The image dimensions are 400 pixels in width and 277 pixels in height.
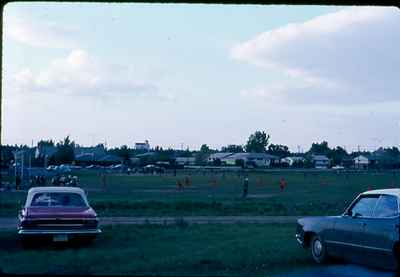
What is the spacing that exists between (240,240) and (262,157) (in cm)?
9793

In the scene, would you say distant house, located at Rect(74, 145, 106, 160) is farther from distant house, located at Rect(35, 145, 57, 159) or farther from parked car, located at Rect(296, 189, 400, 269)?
parked car, located at Rect(296, 189, 400, 269)

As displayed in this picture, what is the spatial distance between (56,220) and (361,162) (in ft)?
337

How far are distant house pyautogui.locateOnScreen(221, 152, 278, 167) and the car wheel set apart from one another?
93.8 meters

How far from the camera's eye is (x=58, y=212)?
13.5 m

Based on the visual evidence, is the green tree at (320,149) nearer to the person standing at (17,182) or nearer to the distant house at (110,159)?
the distant house at (110,159)

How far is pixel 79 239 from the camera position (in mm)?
13664

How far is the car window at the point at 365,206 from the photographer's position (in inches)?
419

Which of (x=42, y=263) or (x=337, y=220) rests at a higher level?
(x=337, y=220)

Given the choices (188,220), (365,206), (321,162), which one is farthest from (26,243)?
(321,162)

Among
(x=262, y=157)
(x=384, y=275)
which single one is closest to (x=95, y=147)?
(x=262, y=157)

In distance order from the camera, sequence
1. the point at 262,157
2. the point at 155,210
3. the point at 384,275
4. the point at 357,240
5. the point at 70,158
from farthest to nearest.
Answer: the point at 262,157
the point at 70,158
the point at 155,210
the point at 357,240
the point at 384,275

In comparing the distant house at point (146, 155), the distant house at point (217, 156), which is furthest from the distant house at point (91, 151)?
the distant house at point (217, 156)

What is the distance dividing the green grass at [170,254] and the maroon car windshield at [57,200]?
0.90m

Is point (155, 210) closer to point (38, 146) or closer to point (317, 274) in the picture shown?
point (317, 274)
